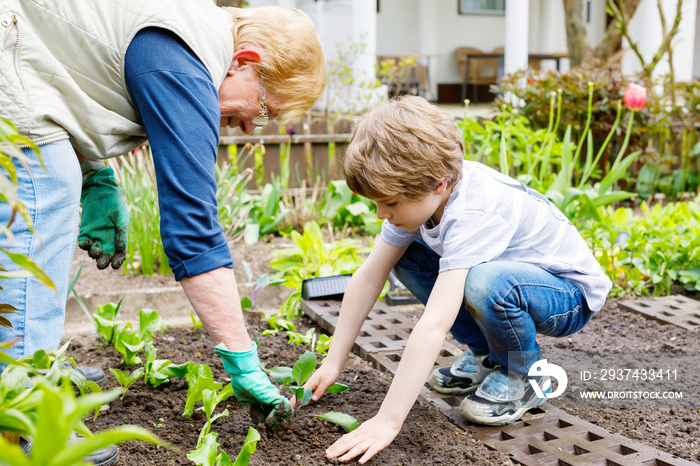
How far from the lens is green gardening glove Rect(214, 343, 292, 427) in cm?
150

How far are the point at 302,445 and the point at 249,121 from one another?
2.75 feet

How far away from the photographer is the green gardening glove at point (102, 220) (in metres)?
1.85

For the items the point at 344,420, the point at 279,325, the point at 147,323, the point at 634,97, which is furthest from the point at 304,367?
the point at 634,97

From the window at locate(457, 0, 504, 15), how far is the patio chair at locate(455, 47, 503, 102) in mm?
860

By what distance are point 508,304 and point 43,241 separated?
3.61ft

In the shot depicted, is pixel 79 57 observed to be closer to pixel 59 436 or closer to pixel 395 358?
pixel 59 436

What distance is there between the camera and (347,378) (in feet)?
6.89

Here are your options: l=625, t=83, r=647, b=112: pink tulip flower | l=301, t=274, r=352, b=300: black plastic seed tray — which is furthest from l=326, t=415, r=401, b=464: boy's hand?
l=625, t=83, r=647, b=112: pink tulip flower

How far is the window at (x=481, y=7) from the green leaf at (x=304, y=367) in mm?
13495

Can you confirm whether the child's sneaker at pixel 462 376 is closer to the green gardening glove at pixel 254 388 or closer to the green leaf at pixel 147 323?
the green gardening glove at pixel 254 388

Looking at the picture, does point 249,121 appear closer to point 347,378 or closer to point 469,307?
point 469,307

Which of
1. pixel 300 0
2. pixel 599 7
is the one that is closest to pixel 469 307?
pixel 300 0

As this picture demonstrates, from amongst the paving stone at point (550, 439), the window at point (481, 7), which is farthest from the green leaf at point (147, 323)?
the window at point (481, 7)

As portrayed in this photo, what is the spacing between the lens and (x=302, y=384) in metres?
1.75
